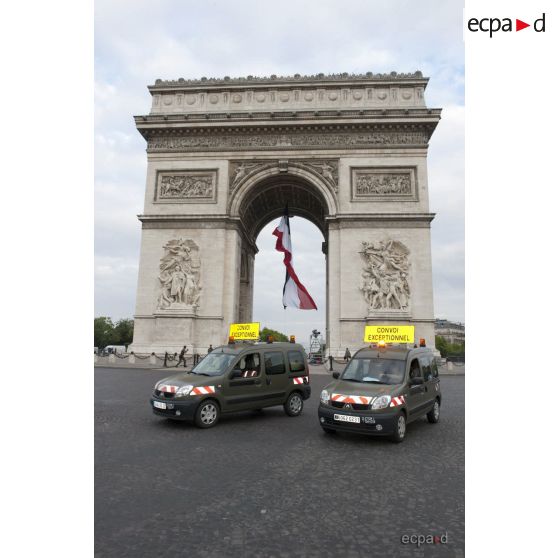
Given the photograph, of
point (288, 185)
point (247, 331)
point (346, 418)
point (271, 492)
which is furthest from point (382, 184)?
point (271, 492)

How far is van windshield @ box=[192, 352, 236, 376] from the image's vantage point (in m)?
8.66

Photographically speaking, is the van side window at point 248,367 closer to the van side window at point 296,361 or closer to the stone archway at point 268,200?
the van side window at point 296,361

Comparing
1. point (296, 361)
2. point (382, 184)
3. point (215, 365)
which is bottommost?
point (296, 361)

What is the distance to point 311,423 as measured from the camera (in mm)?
8609

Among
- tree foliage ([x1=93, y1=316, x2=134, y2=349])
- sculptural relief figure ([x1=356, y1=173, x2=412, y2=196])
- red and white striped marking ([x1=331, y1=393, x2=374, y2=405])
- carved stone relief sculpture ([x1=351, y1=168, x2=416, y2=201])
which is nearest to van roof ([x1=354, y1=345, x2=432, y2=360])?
red and white striped marking ([x1=331, y1=393, x2=374, y2=405])

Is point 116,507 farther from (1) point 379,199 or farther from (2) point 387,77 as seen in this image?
(2) point 387,77

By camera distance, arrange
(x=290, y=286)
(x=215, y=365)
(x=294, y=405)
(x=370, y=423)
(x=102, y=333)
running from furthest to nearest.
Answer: (x=102, y=333), (x=290, y=286), (x=294, y=405), (x=215, y=365), (x=370, y=423)

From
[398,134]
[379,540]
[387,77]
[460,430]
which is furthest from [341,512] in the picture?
[387,77]

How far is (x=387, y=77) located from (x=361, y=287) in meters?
13.1

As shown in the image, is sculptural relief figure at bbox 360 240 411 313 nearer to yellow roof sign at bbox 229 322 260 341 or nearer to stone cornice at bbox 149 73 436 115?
stone cornice at bbox 149 73 436 115

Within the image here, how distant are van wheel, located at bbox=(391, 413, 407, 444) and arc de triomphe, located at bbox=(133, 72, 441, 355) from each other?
15.9 m

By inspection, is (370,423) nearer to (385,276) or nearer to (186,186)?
(385,276)

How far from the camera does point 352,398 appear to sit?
6.98 metres

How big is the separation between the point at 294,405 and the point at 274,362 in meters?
1.12
